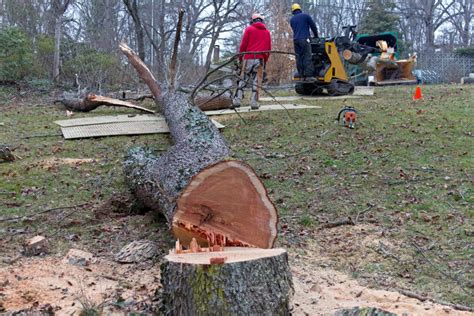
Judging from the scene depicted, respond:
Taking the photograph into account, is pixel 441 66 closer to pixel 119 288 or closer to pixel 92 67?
pixel 92 67

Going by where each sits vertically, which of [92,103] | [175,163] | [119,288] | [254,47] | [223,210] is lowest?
[119,288]

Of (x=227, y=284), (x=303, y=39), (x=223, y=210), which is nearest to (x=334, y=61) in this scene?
(x=303, y=39)

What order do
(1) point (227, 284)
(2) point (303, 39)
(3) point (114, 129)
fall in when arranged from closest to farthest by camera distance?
(1) point (227, 284)
(3) point (114, 129)
(2) point (303, 39)

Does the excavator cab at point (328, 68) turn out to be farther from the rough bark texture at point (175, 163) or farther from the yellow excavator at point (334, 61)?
the rough bark texture at point (175, 163)

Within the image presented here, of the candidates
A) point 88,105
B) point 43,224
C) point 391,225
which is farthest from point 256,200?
point 88,105

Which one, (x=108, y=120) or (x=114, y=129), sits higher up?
(x=108, y=120)

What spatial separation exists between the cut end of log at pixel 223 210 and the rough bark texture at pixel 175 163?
0.86 feet

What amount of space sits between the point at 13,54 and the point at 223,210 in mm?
13380

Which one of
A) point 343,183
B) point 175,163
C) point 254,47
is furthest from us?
point 254,47

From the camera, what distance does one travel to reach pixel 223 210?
136 inches

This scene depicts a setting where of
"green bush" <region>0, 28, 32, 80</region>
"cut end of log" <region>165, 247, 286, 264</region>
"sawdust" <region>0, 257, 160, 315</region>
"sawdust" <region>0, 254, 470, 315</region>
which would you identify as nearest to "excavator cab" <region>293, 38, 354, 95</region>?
"green bush" <region>0, 28, 32, 80</region>

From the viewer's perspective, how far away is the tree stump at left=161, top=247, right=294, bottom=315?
2754 mm

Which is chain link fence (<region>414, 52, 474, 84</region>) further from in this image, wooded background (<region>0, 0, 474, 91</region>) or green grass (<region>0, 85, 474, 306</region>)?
green grass (<region>0, 85, 474, 306</region>)

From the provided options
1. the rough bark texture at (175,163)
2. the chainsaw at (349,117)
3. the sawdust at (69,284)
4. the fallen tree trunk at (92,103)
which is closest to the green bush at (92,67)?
the fallen tree trunk at (92,103)
